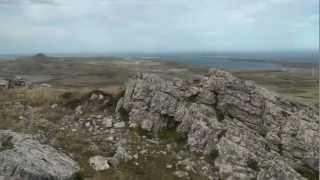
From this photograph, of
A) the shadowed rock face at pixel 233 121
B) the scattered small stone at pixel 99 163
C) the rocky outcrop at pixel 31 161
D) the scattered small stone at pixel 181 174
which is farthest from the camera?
the shadowed rock face at pixel 233 121

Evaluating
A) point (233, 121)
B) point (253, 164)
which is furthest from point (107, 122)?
point (253, 164)

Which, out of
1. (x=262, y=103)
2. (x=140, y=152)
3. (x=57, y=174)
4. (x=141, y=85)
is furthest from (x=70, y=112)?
(x=262, y=103)

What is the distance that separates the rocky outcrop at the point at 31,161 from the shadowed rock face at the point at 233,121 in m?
6.32

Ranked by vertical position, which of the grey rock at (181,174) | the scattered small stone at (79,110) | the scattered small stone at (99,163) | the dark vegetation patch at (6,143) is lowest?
the grey rock at (181,174)

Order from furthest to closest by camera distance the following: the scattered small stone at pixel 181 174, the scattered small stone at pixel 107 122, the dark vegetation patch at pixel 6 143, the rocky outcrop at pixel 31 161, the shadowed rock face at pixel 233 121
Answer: the scattered small stone at pixel 107 122, the shadowed rock face at pixel 233 121, the scattered small stone at pixel 181 174, the dark vegetation patch at pixel 6 143, the rocky outcrop at pixel 31 161

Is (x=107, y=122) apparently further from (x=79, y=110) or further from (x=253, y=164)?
(x=253, y=164)

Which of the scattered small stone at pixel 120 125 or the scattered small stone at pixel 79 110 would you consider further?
the scattered small stone at pixel 79 110

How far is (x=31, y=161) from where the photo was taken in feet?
59.9

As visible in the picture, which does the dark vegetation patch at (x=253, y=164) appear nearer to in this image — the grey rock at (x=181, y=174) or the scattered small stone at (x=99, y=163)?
the grey rock at (x=181, y=174)

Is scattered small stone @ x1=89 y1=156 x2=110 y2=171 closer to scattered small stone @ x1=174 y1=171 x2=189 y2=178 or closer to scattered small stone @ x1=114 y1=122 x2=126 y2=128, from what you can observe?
scattered small stone @ x1=174 y1=171 x2=189 y2=178

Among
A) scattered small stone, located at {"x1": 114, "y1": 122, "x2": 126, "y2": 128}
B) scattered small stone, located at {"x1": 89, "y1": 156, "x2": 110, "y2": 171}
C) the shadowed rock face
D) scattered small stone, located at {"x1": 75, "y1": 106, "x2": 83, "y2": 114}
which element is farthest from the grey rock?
scattered small stone, located at {"x1": 75, "y1": 106, "x2": 83, "y2": 114}

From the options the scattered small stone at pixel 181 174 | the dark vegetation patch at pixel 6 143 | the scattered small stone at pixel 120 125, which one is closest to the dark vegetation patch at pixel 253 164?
the scattered small stone at pixel 181 174

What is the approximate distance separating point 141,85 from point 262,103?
7.69 meters

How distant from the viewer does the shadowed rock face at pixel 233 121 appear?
2161 centimetres
